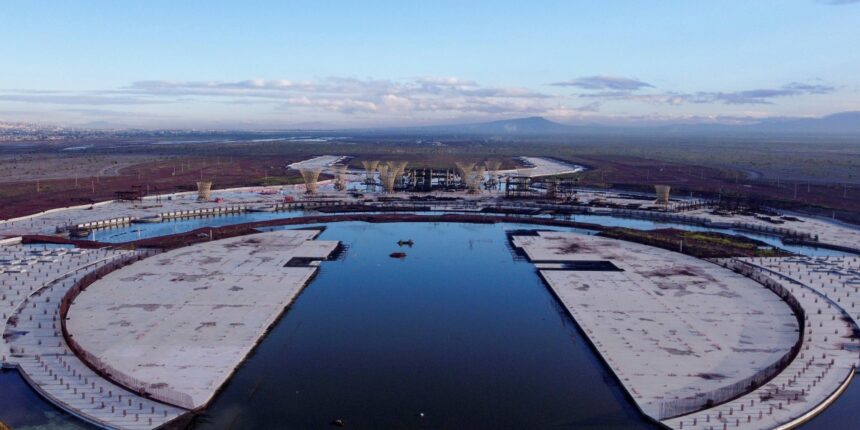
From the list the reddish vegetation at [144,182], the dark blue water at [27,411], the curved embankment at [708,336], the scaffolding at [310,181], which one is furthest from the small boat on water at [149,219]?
the dark blue water at [27,411]

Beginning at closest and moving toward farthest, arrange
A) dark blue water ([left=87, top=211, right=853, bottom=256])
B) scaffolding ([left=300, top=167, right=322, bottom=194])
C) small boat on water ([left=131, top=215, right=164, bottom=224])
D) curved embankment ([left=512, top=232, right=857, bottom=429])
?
curved embankment ([left=512, top=232, right=857, bottom=429]), dark blue water ([left=87, top=211, right=853, bottom=256]), small boat on water ([left=131, top=215, right=164, bottom=224]), scaffolding ([left=300, top=167, right=322, bottom=194])

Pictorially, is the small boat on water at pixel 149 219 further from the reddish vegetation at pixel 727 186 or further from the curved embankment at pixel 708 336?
the reddish vegetation at pixel 727 186

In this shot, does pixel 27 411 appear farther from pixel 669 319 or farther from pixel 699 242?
pixel 699 242

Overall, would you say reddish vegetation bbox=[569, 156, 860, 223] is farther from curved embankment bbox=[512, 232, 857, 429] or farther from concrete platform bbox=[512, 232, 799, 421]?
curved embankment bbox=[512, 232, 857, 429]

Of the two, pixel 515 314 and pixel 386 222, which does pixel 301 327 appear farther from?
pixel 386 222

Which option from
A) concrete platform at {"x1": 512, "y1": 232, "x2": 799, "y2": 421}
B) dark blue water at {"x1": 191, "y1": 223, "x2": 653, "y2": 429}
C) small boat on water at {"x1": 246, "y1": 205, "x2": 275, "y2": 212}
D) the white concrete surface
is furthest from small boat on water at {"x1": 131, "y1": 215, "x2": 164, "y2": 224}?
the white concrete surface

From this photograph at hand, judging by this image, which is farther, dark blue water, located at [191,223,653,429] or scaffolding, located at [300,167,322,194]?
scaffolding, located at [300,167,322,194]
